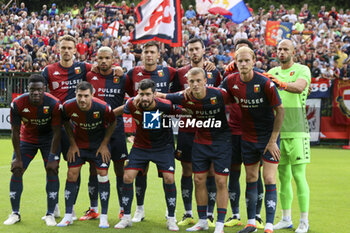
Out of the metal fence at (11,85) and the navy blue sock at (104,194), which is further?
the metal fence at (11,85)

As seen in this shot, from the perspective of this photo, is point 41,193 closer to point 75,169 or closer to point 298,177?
point 75,169

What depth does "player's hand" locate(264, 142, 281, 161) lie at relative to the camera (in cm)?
659

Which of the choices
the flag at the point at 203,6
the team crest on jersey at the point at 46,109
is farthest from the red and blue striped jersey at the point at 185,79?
the flag at the point at 203,6

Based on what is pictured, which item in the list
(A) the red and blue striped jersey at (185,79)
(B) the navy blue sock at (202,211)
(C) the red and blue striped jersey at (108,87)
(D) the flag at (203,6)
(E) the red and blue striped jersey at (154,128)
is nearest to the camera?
(B) the navy blue sock at (202,211)

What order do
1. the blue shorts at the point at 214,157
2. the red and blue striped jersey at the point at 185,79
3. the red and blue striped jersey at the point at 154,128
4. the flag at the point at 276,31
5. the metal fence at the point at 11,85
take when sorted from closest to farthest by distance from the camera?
the blue shorts at the point at 214,157 → the red and blue striped jersey at the point at 154,128 → the red and blue striped jersey at the point at 185,79 → the metal fence at the point at 11,85 → the flag at the point at 276,31

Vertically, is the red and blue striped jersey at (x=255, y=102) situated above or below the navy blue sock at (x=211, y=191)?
above

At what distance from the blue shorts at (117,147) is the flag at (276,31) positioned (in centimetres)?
1469

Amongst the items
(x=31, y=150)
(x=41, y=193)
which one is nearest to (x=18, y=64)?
(x=41, y=193)

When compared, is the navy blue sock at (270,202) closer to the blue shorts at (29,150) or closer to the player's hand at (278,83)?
the player's hand at (278,83)

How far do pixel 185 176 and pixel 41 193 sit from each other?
10.4 feet

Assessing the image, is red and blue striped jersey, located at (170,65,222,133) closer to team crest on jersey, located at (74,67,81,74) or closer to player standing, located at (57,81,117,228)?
player standing, located at (57,81,117,228)

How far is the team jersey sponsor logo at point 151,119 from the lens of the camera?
711 cm

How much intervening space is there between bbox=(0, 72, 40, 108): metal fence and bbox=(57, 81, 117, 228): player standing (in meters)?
13.0

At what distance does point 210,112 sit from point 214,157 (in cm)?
59
